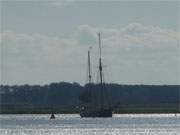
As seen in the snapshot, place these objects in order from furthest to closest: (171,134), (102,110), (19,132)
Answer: (102,110) < (19,132) < (171,134)

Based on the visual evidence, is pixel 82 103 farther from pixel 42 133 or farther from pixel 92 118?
pixel 42 133

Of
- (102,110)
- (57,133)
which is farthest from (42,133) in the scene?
(102,110)

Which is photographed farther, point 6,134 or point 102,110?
point 102,110

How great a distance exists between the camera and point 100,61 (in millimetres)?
144625

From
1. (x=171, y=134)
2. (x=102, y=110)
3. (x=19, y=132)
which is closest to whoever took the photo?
(x=171, y=134)

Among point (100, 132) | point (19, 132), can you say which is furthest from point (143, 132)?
point (19, 132)

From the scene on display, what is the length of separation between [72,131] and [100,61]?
32032mm

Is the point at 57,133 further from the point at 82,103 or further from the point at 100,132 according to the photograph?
the point at 82,103

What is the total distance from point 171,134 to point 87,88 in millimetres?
45476

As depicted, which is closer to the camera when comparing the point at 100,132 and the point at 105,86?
the point at 100,132

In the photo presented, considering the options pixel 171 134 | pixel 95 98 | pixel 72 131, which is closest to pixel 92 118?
pixel 95 98

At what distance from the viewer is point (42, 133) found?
108688mm

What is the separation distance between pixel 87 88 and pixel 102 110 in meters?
7.31

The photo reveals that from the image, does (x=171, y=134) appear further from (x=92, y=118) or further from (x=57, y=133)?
(x=92, y=118)
